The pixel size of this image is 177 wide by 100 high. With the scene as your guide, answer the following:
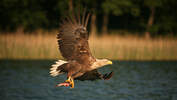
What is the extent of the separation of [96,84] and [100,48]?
20.0ft

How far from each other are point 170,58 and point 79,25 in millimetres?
10998

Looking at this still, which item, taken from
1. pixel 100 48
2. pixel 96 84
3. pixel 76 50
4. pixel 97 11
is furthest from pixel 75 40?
pixel 97 11

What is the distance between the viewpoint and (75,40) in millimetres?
8758

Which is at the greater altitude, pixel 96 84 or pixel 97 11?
pixel 97 11

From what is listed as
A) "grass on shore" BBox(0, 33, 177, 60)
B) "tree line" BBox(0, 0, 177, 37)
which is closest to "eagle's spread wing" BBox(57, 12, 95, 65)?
"grass on shore" BBox(0, 33, 177, 60)

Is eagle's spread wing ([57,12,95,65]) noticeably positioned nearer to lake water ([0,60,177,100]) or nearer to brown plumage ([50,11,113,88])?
brown plumage ([50,11,113,88])

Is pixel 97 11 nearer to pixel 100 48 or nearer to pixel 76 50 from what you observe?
pixel 100 48

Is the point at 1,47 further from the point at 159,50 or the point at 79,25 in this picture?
the point at 79,25

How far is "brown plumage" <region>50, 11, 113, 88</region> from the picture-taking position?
8.66 meters

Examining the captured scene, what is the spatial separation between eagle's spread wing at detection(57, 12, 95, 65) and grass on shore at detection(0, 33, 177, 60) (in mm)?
9409

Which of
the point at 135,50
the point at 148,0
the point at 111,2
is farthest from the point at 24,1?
the point at 135,50

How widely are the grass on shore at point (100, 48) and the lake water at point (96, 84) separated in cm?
70

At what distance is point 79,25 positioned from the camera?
8.80m

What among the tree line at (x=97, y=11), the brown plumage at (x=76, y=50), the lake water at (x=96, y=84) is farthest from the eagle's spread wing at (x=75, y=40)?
the tree line at (x=97, y=11)
